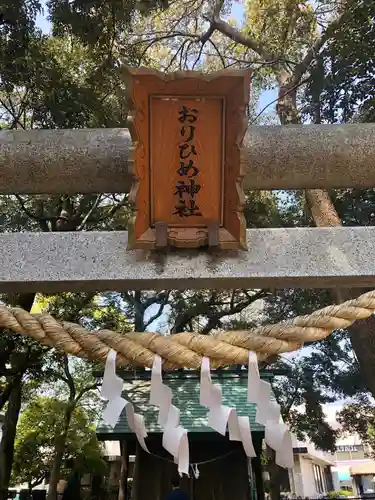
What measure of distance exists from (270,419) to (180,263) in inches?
32.5

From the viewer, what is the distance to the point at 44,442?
12.7 metres

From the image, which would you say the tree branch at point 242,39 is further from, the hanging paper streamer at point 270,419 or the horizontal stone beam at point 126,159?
the hanging paper streamer at point 270,419

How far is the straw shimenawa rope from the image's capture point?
108 cm

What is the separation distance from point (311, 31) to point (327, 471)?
2685cm

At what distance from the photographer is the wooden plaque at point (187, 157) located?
75.5 inches

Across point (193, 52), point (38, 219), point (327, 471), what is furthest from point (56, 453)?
point (327, 471)

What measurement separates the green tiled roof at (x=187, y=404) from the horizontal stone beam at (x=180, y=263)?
3.06m

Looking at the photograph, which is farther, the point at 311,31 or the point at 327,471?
the point at 327,471

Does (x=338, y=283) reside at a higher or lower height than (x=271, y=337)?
higher

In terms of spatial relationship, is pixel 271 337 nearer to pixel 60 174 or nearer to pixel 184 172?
pixel 184 172

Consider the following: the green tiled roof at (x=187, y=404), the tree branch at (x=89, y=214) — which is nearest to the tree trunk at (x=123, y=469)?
the green tiled roof at (x=187, y=404)

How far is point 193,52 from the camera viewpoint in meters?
8.99

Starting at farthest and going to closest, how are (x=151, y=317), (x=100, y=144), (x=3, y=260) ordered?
(x=151, y=317) → (x=100, y=144) → (x=3, y=260)

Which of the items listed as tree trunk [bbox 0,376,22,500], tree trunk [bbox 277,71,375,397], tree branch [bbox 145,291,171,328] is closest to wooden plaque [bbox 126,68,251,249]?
tree trunk [bbox 277,71,375,397]
